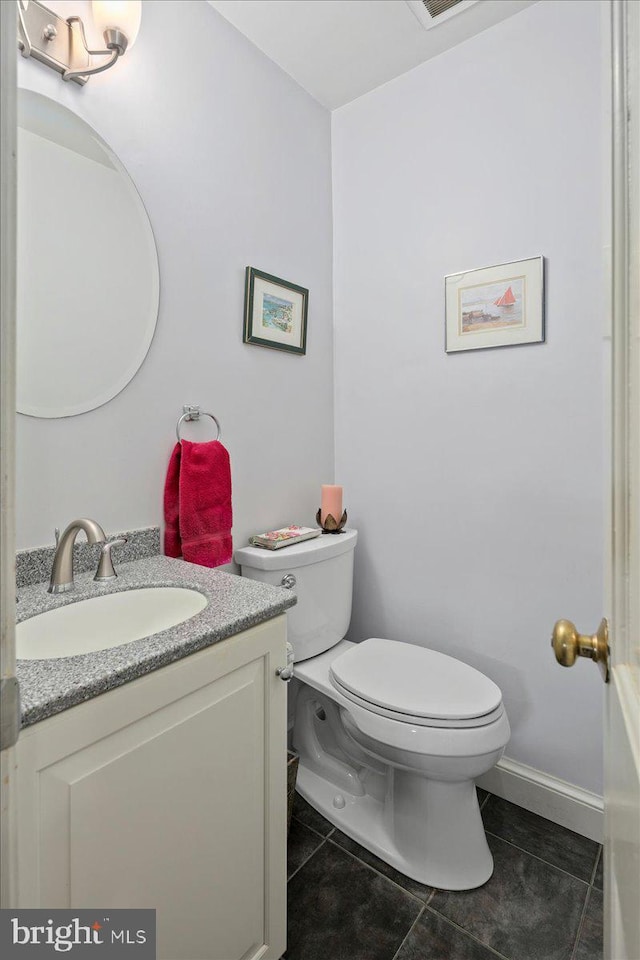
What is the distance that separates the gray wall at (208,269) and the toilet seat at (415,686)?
557 mm

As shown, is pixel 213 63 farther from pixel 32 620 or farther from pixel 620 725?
pixel 620 725

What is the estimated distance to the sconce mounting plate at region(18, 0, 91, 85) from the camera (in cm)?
98

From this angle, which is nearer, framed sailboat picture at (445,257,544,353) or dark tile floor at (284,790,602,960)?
dark tile floor at (284,790,602,960)

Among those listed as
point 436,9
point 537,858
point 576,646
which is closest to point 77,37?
point 436,9

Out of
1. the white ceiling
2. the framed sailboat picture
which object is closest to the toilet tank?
Answer: the framed sailboat picture

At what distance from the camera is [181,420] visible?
1354mm

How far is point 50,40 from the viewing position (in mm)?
1018

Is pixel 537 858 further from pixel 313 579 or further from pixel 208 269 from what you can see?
pixel 208 269

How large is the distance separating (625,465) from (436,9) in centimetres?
174

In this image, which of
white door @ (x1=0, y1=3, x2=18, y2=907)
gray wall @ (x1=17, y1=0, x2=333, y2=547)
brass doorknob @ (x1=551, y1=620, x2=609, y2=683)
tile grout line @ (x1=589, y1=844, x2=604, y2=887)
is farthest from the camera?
tile grout line @ (x1=589, y1=844, x2=604, y2=887)

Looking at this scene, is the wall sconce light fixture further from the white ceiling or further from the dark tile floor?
the dark tile floor

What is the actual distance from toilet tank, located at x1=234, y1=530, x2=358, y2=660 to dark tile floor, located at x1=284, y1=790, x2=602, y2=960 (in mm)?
565

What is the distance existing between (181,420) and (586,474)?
3.99 feet

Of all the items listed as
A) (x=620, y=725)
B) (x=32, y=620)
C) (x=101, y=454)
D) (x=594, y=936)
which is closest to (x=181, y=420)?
(x=101, y=454)
